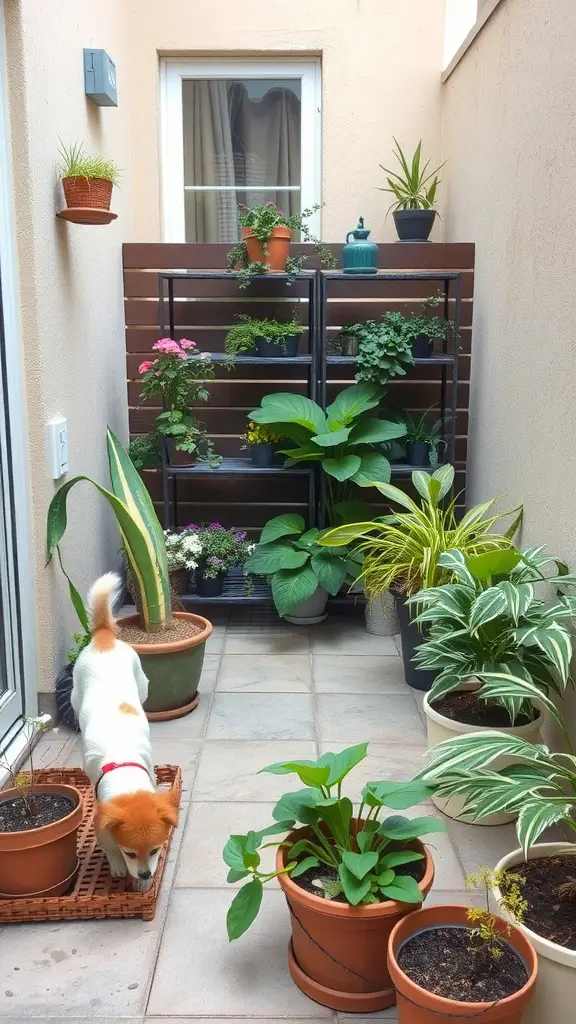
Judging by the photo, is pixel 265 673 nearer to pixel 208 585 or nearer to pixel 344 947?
pixel 208 585

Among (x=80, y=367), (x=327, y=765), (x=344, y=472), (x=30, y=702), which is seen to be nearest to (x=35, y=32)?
(x=80, y=367)

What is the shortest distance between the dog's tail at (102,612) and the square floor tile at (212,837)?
535 millimetres

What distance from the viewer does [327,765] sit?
172 centimetres

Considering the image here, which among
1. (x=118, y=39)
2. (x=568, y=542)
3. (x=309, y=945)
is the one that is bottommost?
(x=309, y=945)

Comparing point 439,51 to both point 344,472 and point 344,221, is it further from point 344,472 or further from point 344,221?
point 344,472

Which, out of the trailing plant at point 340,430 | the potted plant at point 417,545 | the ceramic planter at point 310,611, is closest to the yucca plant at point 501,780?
the potted plant at point 417,545

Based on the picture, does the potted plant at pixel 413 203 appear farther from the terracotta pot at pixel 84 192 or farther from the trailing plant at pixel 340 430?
the terracotta pot at pixel 84 192

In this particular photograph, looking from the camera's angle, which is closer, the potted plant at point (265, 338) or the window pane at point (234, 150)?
the potted plant at point (265, 338)

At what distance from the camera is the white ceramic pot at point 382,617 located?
366 cm

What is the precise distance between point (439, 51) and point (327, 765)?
3.81 meters

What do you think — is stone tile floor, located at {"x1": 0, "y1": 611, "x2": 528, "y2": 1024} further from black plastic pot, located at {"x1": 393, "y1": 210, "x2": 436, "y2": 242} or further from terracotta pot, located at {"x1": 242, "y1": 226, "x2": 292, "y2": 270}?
black plastic pot, located at {"x1": 393, "y1": 210, "x2": 436, "y2": 242}

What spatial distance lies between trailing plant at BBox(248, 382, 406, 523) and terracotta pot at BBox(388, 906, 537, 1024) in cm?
214

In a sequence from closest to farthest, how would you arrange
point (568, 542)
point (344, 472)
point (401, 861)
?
point (401, 861) → point (568, 542) → point (344, 472)

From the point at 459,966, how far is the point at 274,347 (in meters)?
2.79
